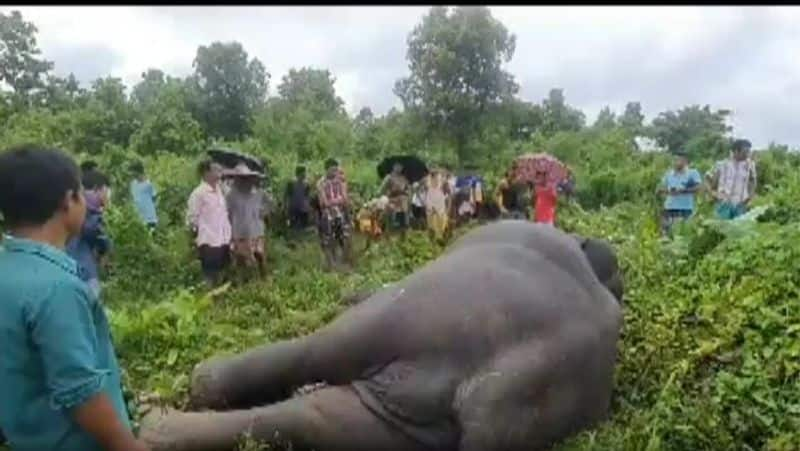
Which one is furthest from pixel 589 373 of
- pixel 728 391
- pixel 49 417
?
pixel 49 417

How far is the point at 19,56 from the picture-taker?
31797 mm

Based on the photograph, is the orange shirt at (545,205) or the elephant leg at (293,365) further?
the orange shirt at (545,205)

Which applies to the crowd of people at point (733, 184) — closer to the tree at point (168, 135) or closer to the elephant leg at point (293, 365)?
the elephant leg at point (293, 365)

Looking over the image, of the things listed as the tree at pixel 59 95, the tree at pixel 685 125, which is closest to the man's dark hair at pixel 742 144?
the tree at pixel 59 95

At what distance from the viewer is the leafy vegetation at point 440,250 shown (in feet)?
15.1

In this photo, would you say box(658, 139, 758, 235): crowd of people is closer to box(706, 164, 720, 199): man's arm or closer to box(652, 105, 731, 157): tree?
box(706, 164, 720, 199): man's arm

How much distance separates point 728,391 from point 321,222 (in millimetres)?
7953

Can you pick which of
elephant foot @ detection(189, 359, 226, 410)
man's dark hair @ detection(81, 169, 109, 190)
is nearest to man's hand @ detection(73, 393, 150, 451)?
elephant foot @ detection(189, 359, 226, 410)

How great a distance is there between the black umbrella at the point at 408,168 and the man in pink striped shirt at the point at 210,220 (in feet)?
13.5

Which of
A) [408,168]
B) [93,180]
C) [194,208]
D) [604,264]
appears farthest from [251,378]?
[408,168]

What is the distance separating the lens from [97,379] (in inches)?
101

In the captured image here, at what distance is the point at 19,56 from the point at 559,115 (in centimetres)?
1618

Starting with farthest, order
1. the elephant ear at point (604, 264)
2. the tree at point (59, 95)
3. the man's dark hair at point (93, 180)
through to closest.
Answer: the tree at point (59, 95) → the man's dark hair at point (93, 180) → the elephant ear at point (604, 264)

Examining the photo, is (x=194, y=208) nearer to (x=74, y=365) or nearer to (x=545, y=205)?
(x=545, y=205)
